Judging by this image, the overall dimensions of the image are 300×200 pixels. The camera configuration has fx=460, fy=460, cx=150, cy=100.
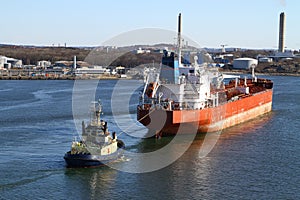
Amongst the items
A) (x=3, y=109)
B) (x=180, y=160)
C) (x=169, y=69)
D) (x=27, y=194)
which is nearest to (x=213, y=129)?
(x=169, y=69)

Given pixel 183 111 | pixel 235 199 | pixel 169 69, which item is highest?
pixel 169 69

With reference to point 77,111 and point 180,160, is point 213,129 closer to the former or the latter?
point 180,160

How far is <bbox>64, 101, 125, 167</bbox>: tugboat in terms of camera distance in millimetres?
14092

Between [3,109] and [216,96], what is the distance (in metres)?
12.5

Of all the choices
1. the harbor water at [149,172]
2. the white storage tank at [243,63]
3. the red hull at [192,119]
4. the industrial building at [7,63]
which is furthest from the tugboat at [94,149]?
the white storage tank at [243,63]

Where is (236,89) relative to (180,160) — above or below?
above

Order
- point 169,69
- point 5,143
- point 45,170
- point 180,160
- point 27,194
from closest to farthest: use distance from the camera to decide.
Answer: point 27,194
point 45,170
point 180,160
point 5,143
point 169,69

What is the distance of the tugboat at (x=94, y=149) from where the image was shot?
14092mm

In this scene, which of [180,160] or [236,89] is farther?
[236,89]

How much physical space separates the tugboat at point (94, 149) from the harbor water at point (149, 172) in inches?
10.6

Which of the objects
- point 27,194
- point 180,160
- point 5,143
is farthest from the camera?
point 5,143

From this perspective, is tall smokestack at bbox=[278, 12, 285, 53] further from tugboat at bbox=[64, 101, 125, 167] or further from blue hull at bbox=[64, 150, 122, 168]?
blue hull at bbox=[64, 150, 122, 168]

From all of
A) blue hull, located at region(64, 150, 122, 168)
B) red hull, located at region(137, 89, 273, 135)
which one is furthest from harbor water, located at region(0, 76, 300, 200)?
red hull, located at region(137, 89, 273, 135)

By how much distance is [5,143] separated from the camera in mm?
17094
